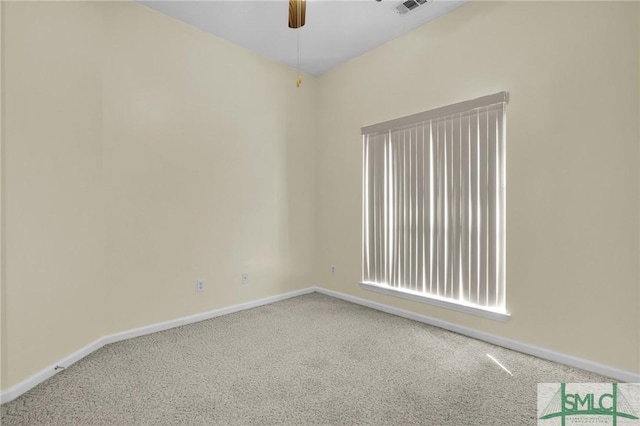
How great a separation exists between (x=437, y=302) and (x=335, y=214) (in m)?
1.65

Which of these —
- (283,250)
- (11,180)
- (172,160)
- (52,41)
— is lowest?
(283,250)

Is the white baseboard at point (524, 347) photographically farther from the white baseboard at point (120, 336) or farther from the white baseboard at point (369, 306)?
the white baseboard at point (120, 336)

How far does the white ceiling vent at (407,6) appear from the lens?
110 inches

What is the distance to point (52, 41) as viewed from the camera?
2.19m

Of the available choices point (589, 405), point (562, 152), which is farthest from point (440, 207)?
point (589, 405)

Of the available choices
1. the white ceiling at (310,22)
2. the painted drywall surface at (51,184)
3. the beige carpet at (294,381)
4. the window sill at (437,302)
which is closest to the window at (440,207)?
the window sill at (437,302)

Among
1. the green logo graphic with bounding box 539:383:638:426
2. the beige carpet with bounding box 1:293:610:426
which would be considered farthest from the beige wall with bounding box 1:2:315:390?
the green logo graphic with bounding box 539:383:638:426

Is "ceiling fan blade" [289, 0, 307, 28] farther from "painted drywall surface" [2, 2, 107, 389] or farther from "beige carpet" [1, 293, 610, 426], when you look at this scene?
"beige carpet" [1, 293, 610, 426]

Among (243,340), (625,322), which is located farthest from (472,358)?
(243,340)

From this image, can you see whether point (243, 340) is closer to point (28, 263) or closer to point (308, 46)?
point (28, 263)

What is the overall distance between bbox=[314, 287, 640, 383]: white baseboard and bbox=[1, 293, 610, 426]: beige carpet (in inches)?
2.6

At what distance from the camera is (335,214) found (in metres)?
4.08

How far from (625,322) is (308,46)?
369 centimetres

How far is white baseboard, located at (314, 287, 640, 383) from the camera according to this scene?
2.07 meters
